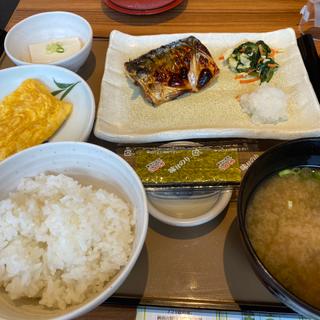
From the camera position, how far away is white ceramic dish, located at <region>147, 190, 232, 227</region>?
120 cm

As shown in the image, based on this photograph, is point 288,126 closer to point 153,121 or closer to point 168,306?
point 153,121

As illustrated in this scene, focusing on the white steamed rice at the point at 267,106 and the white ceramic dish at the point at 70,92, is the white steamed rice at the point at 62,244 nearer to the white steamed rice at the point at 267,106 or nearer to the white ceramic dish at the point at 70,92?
the white ceramic dish at the point at 70,92

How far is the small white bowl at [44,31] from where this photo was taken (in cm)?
181

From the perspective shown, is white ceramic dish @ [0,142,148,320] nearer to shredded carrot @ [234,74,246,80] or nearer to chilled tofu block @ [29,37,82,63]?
chilled tofu block @ [29,37,82,63]

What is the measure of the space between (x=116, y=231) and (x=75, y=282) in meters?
0.19

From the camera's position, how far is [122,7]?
2.10 metres

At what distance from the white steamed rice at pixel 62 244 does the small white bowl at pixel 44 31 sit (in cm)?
93

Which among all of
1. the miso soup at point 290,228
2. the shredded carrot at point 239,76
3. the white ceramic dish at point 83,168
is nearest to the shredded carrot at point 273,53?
the shredded carrot at point 239,76

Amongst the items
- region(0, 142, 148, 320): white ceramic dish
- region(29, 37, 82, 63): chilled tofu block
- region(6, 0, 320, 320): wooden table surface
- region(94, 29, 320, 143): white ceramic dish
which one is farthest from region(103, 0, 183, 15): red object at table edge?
region(0, 142, 148, 320): white ceramic dish

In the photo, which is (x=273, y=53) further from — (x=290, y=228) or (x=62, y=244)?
(x=62, y=244)

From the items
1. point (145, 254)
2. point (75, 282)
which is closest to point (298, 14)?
point (145, 254)

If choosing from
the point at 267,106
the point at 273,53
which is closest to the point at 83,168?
the point at 267,106

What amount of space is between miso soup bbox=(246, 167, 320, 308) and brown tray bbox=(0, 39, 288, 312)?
11 cm

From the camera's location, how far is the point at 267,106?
5.03 feet
